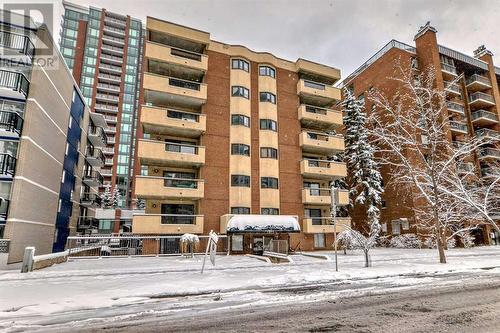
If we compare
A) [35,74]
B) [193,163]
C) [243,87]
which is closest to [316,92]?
[243,87]

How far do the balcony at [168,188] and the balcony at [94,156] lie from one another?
18805mm

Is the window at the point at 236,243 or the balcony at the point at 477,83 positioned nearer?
the window at the point at 236,243

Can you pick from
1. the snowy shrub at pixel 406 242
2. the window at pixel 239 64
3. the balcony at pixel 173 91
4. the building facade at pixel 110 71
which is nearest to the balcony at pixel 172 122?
the balcony at pixel 173 91

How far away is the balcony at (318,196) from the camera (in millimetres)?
28812

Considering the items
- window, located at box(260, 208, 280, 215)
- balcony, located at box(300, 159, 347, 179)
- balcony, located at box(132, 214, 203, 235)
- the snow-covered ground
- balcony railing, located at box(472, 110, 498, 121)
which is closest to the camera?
the snow-covered ground

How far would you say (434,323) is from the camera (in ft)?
17.9

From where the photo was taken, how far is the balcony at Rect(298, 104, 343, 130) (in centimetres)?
3091

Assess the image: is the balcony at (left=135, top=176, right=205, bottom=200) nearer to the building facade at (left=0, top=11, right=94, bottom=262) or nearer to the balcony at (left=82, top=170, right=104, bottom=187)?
the building facade at (left=0, top=11, right=94, bottom=262)

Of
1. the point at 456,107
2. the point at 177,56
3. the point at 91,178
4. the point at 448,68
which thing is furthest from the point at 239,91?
the point at 456,107

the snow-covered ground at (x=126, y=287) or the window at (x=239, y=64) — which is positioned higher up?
the window at (x=239, y=64)

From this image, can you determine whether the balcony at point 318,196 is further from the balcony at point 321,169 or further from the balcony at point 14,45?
the balcony at point 14,45

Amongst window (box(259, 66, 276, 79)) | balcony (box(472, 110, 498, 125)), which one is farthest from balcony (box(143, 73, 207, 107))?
balcony (box(472, 110, 498, 125))

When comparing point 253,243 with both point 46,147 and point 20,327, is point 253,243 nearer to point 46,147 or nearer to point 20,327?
point 46,147

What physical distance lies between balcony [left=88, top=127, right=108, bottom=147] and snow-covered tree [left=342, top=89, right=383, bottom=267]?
107ft
